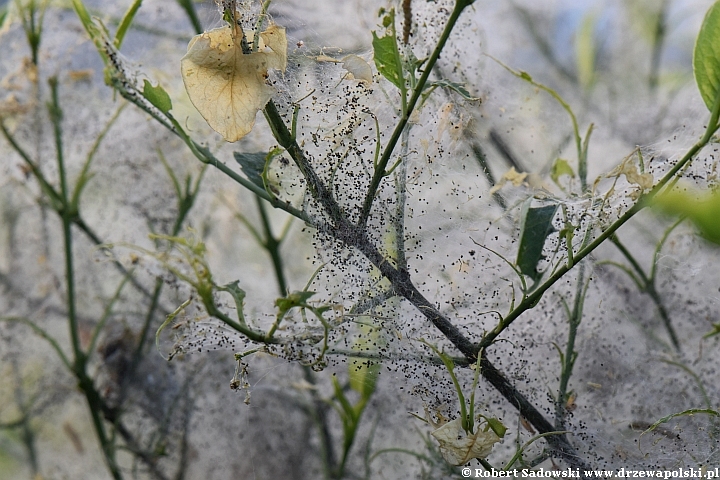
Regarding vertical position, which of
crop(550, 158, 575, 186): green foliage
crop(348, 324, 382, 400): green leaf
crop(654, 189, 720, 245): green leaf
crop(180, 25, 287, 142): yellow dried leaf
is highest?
crop(550, 158, 575, 186): green foliage

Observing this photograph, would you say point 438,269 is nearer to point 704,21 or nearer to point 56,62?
point 704,21

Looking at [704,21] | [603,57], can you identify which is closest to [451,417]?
[704,21]

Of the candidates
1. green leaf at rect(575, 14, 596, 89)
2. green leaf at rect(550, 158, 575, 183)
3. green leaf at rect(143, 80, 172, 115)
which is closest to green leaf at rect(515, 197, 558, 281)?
green leaf at rect(550, 158, 575, 183)

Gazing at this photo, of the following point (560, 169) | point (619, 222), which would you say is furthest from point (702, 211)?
point (560, 169)

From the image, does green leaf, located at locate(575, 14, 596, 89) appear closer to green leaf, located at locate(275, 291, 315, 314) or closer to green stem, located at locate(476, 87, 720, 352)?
green stem, located at locate(476, 87, 720, 352)

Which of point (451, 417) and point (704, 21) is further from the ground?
point (704, 21)

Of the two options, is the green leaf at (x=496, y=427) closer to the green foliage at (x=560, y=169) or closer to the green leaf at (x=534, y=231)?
the green leaf at (x=534, y=231)

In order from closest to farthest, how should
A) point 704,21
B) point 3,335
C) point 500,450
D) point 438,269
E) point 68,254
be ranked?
1. point 704,21
2. point 438,269
3. point 500,450
4. point 68,254
5. point 3,335
